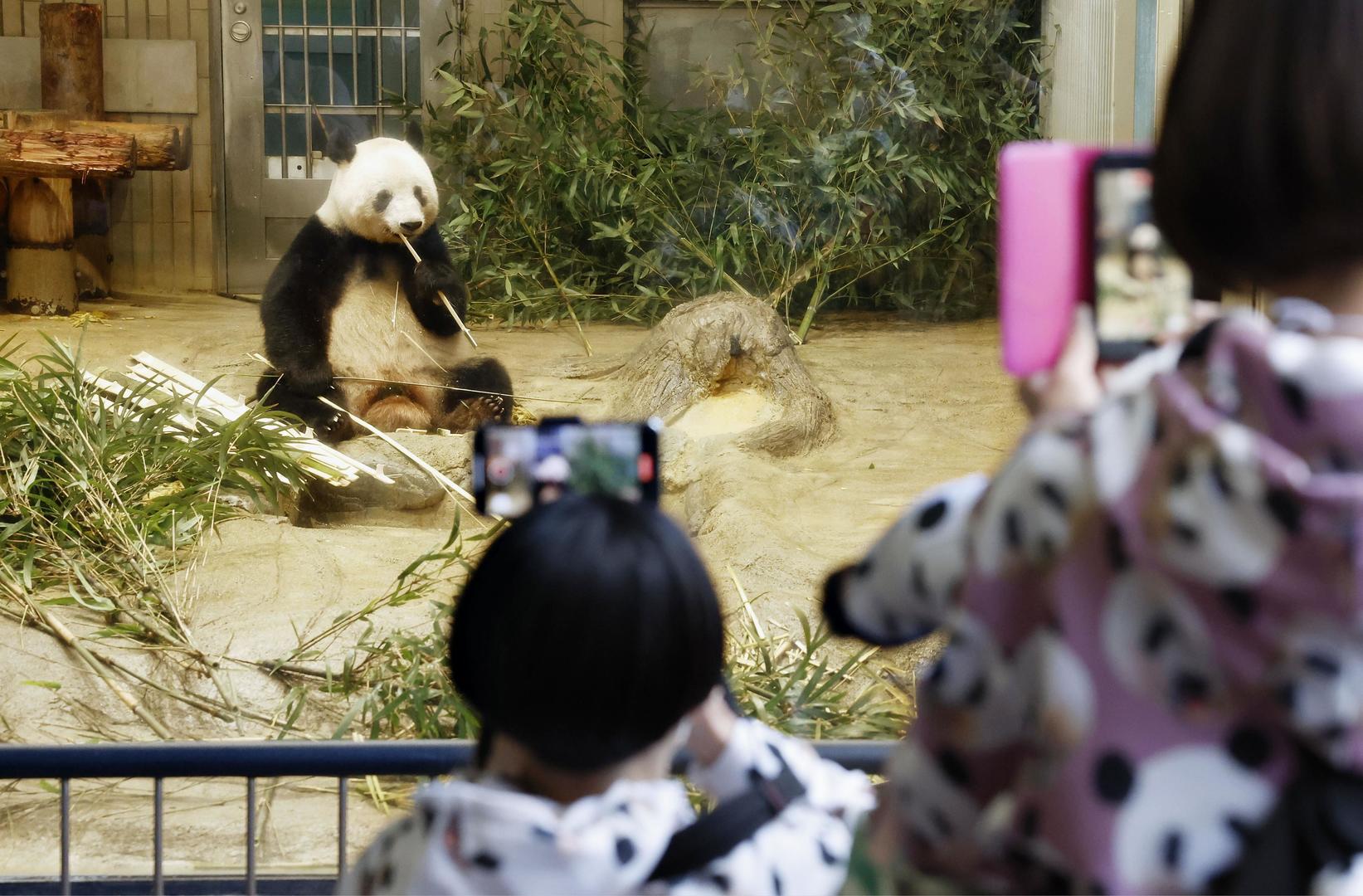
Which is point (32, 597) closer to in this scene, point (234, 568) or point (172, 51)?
point (234, 568)

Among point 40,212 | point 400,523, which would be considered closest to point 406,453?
point 400,523

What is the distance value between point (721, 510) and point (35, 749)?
46.4 inches

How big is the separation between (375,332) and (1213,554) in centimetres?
198

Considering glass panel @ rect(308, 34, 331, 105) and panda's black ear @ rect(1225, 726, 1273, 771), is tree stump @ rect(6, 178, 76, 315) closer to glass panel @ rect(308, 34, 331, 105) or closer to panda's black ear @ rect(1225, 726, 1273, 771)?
glass panel @ rect(308, 34, 331, 105)

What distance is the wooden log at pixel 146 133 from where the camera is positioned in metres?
1.86

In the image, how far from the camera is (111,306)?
194 centimetres

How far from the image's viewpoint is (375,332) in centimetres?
226

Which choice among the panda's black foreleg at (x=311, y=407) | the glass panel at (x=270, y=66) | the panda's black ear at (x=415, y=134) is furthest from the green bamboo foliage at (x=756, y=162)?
the panda's black foreleg at (x=311, y=407)

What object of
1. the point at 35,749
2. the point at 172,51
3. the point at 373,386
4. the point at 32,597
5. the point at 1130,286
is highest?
the point at 172,51

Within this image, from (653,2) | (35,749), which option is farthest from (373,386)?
(35,749)

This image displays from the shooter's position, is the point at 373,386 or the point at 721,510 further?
the point at 373,386

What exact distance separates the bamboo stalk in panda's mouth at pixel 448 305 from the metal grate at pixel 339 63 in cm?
32

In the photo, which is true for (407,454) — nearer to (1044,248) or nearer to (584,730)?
(584,730)

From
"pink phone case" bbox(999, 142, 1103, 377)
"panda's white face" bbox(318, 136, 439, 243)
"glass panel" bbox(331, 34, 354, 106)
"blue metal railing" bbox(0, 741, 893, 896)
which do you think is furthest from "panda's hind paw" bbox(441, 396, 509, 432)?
"pink phone case" bbox(999, 142, 1103, 377)
